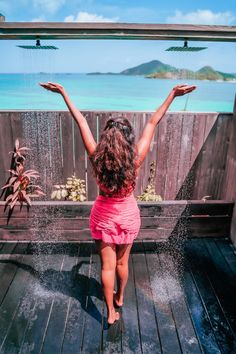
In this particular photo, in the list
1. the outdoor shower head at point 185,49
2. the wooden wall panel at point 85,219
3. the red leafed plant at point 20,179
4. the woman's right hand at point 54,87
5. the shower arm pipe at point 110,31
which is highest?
Answer: the shower arm pipe at point 110,31

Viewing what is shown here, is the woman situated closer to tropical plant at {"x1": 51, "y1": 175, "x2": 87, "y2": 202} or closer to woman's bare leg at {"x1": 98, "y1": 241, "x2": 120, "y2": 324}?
woman's bare leg at {"x1": 98, "y1": 241, "x2": 120, "y2": 324}

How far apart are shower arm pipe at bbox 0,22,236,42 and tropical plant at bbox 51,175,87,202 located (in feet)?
6.33

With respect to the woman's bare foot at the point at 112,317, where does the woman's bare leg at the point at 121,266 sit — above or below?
above

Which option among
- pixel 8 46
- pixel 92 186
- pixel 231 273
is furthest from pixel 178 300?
pixel 8 46

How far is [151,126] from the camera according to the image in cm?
185

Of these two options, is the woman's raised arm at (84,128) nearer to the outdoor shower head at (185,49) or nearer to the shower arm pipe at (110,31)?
the shower arm pipe at (110,31)

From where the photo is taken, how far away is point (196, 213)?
10.3 ft

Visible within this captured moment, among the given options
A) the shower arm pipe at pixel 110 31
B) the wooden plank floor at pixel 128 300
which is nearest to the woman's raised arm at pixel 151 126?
the shower arm pipe at pixel 110 31

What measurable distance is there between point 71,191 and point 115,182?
208cm

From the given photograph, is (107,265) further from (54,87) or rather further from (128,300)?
(54,87)

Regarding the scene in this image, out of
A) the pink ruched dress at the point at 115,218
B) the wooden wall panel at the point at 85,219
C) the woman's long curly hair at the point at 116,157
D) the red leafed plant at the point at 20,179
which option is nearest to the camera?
the woman's long curly hair at the point at 116,157

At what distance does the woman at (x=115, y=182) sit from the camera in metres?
1.65

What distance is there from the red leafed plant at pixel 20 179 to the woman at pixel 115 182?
1574 millimetres

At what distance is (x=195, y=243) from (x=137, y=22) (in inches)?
91.6
